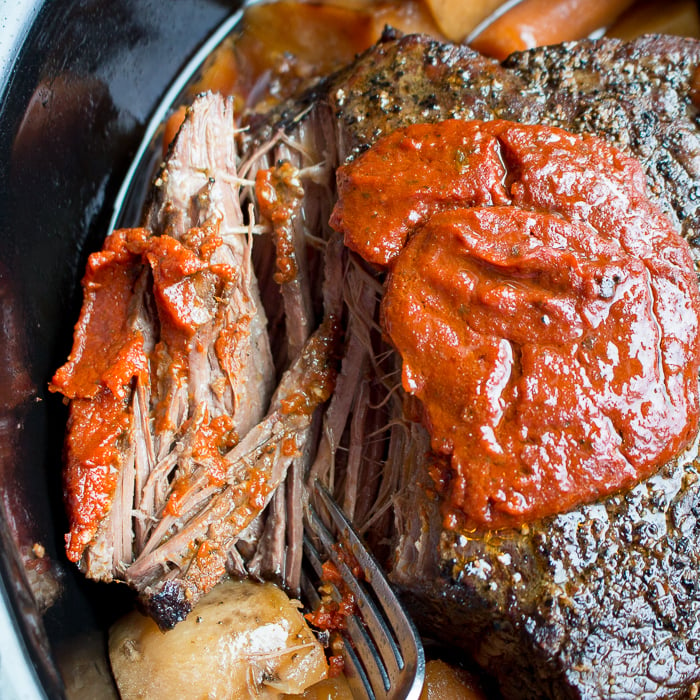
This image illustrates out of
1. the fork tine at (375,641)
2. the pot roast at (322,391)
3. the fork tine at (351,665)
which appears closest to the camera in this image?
the pot roast at (322,391)

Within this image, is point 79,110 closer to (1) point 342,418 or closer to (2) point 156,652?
(1) point 342,418

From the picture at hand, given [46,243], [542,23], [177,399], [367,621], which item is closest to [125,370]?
[177,399]

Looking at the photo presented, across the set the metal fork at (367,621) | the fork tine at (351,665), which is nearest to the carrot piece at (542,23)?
the metal fork at (367,621)

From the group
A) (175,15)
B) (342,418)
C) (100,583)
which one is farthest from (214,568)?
(175,15)

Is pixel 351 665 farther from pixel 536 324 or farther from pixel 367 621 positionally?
pixel 536 324

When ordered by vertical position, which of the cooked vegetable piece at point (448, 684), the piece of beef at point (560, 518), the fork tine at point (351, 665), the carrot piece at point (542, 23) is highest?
the carrot piece at point (542, 23)

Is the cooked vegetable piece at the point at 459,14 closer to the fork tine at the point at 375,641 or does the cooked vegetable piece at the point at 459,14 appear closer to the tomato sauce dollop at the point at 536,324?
the tomato sauce dollop at the point at 536,324

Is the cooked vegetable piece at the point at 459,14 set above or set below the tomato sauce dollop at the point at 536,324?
above
